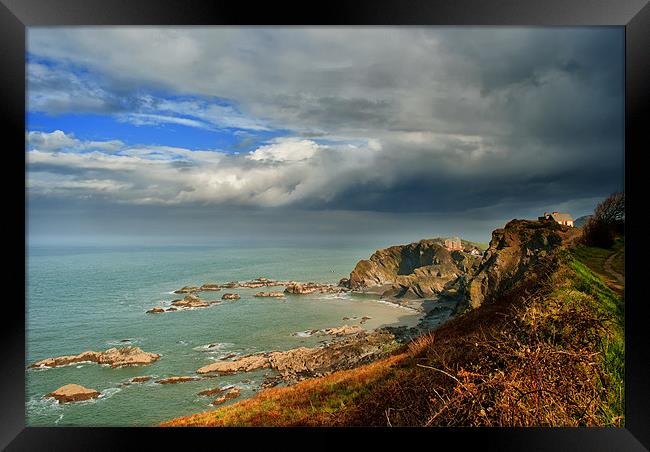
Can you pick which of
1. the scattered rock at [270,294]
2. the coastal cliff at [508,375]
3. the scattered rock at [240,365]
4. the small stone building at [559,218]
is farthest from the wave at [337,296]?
the small stone building at [559,218]

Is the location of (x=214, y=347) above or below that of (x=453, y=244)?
below

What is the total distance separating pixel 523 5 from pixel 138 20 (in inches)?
116

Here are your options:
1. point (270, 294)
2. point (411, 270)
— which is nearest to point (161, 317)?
point (270, 294)

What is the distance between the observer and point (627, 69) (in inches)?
107

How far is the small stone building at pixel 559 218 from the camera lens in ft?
16.1

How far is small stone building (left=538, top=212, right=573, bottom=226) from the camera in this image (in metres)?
4.90

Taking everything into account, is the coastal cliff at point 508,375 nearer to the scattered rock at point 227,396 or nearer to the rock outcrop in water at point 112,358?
the scattered rock at point 227,396

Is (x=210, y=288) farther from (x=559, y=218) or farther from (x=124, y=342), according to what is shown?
(x=559, y=218)

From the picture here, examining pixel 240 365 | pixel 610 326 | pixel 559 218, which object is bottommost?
pixel 240 365

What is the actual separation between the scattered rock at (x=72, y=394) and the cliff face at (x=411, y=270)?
14.0 feet

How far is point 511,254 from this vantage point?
6168 millimetres

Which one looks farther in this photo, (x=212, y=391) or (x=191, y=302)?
(x=191, y=302)

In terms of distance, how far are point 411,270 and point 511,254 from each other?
2209 millimetres

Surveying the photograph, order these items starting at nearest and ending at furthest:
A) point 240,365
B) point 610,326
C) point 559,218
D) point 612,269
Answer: point 610,326
point 612,269
point 559,218
point 240,365
